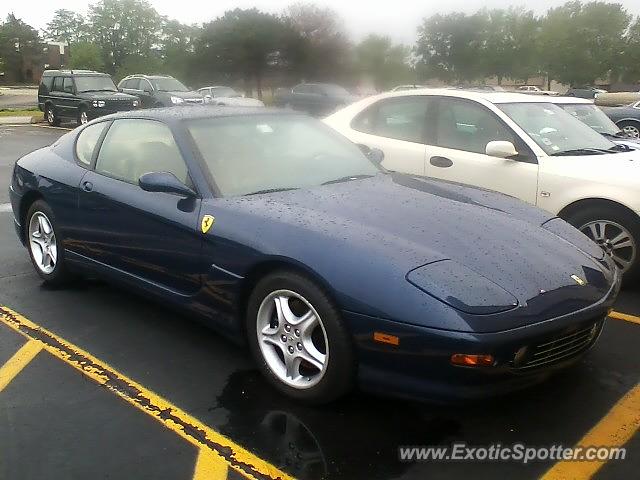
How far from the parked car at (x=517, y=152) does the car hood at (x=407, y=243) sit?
1365 millimetres

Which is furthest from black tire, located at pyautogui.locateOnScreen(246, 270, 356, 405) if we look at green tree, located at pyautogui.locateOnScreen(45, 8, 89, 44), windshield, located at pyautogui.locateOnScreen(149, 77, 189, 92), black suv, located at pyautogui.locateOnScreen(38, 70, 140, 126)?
green tree, located at pyautogui.locateOnScreen(45, 8, 89, 44)

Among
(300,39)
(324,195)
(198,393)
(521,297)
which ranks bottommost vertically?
(198,393)

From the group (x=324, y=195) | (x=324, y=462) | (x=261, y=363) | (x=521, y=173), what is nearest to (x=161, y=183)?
(x=324, y=195)

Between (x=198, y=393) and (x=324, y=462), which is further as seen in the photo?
(x=198, y=393)

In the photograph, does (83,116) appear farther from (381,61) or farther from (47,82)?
(381,61)

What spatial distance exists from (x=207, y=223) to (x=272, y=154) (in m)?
0.72

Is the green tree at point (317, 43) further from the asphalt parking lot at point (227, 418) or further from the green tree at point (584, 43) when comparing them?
the green tree at point (584, 43)

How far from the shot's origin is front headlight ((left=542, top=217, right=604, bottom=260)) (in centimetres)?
334

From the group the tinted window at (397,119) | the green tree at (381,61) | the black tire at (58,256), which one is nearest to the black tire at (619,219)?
the tinted window at (397,119)

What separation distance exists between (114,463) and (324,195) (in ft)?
5.52

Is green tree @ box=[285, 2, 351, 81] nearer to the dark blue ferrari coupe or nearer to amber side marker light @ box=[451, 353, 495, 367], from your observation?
the dark blue ferrari coupe

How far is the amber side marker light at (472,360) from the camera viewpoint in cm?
258

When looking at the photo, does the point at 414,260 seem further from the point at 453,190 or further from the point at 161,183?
the point at 161,183

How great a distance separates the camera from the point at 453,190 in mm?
3957
